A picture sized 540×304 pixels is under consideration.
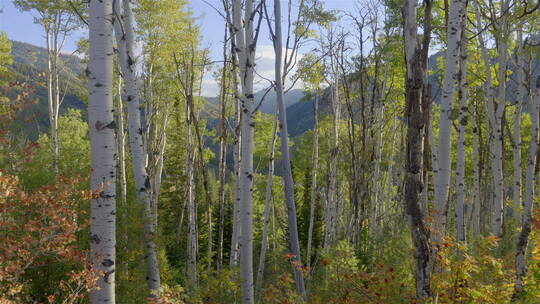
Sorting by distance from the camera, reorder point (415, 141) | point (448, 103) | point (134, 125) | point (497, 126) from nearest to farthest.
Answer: point (415, 141) < point (448, 103) < point (134, 125) < point (497, 126)

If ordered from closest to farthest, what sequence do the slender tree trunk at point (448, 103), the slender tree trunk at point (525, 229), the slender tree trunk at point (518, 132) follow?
1. the slender tree trunk at point (448, 103)
2. the slender tree trunk at point (525, 229)
3. the slender tree trunk at point (518, 132)

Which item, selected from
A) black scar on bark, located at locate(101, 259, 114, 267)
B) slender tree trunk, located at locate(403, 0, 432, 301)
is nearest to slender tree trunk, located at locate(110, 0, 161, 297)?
black scar on bark, located at locate(101, 259, 114, 267)

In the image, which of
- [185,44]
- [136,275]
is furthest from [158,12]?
[136,275]

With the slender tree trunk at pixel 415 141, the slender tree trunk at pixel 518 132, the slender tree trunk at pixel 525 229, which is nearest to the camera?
the slender tree trunk at pixel 415 141

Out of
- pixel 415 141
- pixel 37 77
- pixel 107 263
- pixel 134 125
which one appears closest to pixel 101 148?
pixel 107 263

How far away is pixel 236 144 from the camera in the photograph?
26.2 ft

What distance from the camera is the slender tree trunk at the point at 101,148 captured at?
11.1 feet

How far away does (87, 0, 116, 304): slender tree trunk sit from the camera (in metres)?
3.38

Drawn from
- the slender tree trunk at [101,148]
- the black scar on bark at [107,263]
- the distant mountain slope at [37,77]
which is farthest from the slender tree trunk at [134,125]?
the black scar on bark at [107,263]

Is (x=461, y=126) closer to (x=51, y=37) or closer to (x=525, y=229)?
(x=525, y=229)

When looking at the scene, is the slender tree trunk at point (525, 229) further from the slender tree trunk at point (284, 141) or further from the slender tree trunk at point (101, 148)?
the slender tree trunk at point (101, 148)

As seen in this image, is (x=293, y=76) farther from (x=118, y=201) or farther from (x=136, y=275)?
(x=136, y=275)

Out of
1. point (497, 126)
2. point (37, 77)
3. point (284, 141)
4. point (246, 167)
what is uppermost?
point (37, 77)

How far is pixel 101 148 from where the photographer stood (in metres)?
3.41
